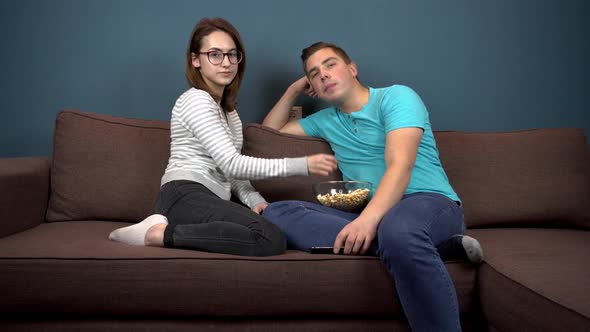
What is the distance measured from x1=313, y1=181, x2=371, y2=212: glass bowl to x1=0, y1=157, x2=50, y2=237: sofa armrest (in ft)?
3.12

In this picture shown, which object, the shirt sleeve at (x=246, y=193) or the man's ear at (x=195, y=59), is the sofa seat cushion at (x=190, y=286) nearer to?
the shirt sleeve at (x=246, y=193)

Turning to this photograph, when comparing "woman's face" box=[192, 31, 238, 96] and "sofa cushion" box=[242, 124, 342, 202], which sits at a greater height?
"woman's face" box=[192, 31, 238, 96]

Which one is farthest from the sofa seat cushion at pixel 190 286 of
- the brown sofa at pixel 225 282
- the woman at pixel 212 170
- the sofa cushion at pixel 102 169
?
the sofa cushion at pixel 102 169

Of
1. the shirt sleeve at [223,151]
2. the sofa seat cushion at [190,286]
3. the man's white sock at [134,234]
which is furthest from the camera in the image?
the shirt sleeve at [223,151]

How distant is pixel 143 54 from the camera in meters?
2.51

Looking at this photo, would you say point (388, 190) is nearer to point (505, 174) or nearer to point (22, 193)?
point (505, 174)

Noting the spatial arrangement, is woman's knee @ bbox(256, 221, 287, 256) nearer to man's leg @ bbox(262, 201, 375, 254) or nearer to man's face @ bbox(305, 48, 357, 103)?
man's leg @ bbox(262, 201, 375, 254)

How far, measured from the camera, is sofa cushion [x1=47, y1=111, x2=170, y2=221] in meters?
2.05

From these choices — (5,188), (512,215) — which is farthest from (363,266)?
(5,188)

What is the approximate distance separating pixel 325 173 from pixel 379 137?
31 centimetres

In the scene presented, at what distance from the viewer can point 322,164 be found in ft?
5.56

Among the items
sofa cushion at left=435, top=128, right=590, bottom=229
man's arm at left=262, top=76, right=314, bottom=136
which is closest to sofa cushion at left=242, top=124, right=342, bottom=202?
man's arm at left=262, top=76, right=314, bottom=136

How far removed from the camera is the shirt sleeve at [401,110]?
70.2 inches

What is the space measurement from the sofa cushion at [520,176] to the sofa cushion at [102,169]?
1.05m
